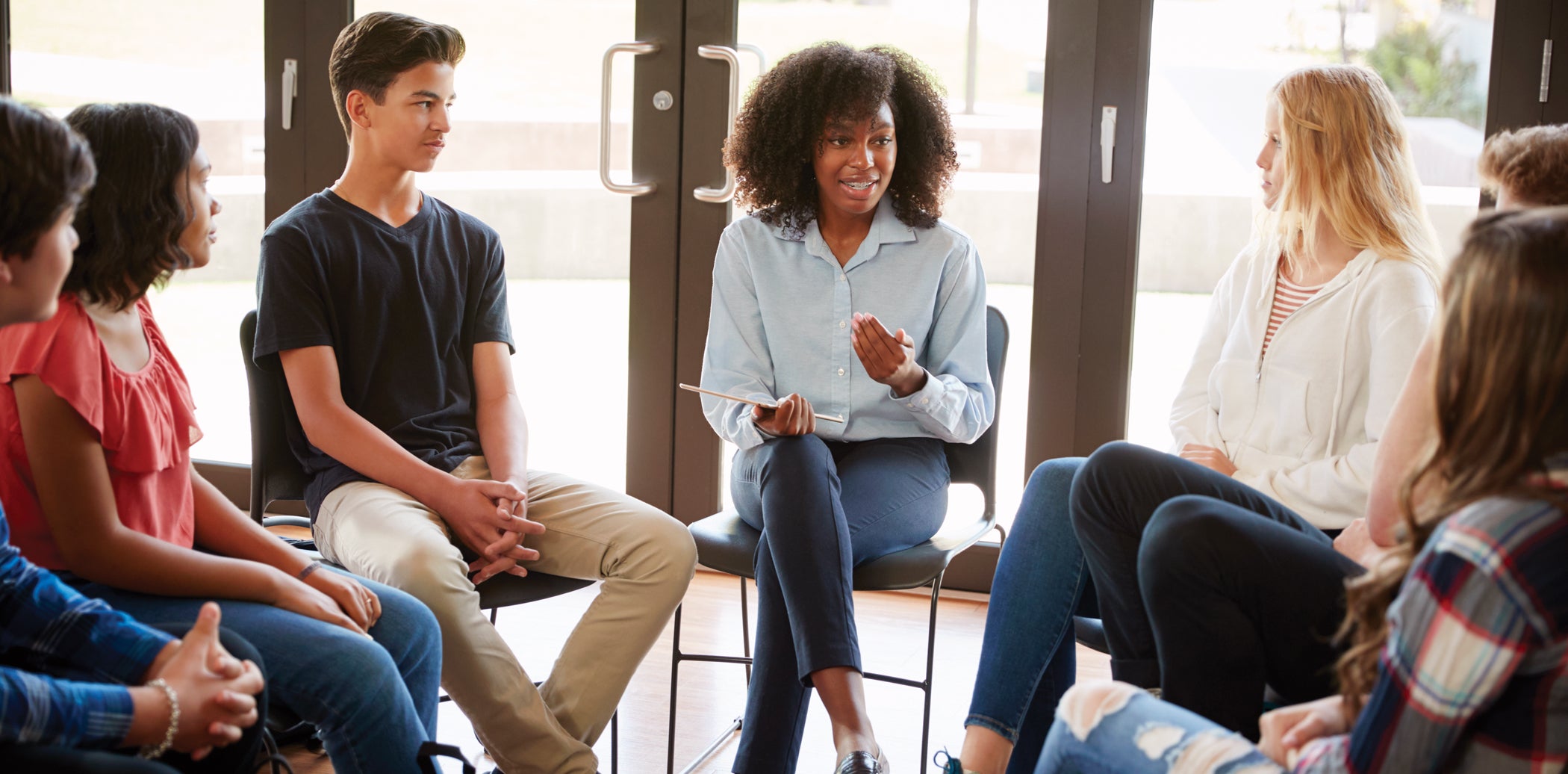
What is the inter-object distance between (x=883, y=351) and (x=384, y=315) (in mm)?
801

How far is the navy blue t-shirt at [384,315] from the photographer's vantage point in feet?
6.48

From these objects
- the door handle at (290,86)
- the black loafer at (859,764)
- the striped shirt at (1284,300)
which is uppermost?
the door handle at (290,86)

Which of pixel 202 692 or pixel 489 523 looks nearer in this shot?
pixel 202 692

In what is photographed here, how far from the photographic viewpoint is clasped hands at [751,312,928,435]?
2.02m

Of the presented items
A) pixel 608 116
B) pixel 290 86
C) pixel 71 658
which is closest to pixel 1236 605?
pixel 71 658

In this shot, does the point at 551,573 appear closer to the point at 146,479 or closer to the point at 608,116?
the point at 146,479

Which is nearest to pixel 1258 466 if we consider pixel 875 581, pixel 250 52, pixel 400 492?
pixel 875 581

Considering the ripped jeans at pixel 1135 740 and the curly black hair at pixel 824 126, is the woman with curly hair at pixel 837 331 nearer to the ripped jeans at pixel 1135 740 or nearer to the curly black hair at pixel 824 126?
the curly black hair at pixel 824 126

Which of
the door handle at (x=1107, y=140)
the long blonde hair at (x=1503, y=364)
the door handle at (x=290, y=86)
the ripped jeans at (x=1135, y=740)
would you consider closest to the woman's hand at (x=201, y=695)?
the ripped jeans at (x=1135, y=740)

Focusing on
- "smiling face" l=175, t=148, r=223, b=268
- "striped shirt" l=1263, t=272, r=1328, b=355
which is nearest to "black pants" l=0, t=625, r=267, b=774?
"smiling face" l=175, t=148, r=223, b=268

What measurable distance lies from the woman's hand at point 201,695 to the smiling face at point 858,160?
4.39ft

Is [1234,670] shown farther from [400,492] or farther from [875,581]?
[400,492]

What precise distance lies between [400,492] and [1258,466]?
1321 millimetres

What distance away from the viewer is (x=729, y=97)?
119 inches
